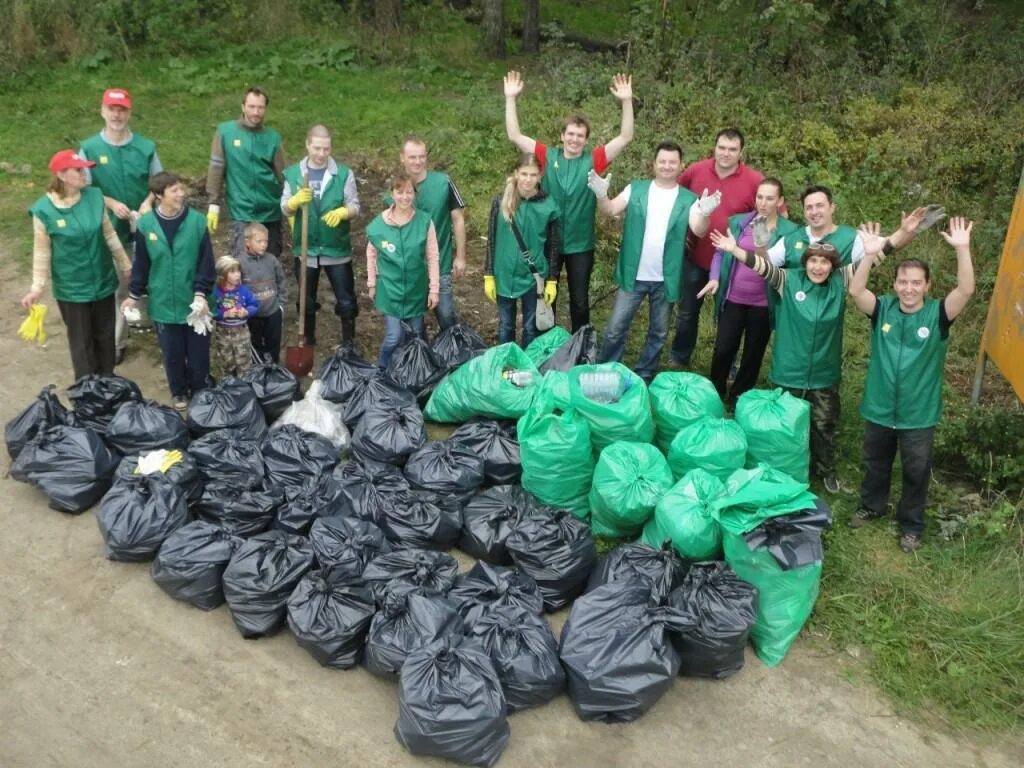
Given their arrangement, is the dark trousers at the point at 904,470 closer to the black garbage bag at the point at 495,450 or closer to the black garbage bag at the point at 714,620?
the black garbage bag at the point at 714,620

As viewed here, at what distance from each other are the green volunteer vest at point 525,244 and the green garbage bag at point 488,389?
1.68 ft

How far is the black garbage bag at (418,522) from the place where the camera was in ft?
16.6

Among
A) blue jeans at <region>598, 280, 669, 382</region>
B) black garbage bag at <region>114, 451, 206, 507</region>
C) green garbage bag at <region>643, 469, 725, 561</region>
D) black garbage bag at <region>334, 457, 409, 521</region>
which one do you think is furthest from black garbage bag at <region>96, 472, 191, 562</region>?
blue jeans at <region>598, 280, 669, 382</region>

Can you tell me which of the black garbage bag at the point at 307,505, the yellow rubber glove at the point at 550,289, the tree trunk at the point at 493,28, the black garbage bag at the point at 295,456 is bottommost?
the black garbage bag at the point at 307,505

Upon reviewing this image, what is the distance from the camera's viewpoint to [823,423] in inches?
219

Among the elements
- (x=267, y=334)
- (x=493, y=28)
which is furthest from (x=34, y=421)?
(x=493, y=28)

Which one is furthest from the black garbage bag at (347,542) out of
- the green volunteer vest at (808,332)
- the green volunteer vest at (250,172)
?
the green volunteer vest at (250,172)

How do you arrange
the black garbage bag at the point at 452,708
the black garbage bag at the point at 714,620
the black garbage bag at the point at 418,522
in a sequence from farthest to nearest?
the black garbage bag at the point at 418,522
the black garbage bag at the point at 714,620
the black garbage bag at the point at 452,708

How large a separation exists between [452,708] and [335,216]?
351 cm

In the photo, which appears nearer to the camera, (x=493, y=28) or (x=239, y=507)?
(x=239, y=507)

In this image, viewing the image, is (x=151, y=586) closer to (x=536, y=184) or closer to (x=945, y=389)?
(x=536, y=184)

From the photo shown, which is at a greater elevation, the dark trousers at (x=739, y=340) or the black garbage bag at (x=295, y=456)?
the dark trousers at (x=739, y=340)

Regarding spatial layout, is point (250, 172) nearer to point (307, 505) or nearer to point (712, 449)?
point (307, 505)

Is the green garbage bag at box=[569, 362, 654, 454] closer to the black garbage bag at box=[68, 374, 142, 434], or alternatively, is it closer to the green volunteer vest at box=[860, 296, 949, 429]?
the green volunteer vest at box=[860, 296, 949, 429]
